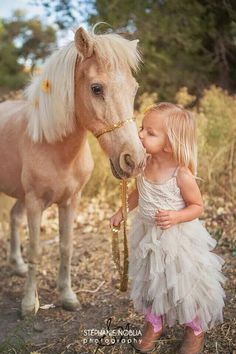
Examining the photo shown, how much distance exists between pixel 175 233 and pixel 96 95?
2.60 ft

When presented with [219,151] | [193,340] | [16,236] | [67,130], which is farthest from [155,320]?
[219,151]

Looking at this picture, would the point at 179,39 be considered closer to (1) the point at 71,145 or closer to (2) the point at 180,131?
(1) the point at 71,145

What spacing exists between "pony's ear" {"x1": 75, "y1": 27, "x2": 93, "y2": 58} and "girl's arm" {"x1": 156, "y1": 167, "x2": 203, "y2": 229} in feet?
2.65

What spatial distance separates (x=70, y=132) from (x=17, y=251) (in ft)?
5.57

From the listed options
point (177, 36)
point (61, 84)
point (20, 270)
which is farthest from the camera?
point (177, 36)

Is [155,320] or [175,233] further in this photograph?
[155,320]

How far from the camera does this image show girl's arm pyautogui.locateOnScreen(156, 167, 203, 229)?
2.02m

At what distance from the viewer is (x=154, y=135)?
211 cm

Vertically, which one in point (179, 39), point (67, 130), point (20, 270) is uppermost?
point (179, 39)

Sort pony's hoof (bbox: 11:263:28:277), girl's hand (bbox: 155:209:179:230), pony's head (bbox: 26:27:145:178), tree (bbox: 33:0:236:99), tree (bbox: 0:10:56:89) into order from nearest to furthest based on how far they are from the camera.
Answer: girl's hand (bbox: 155:209:179:230) < pony's head (bbox: 26:27:145:178) < pony's hoof (bbox: 11:263:28:277) < tree (bbox: 33:0:236:99) < tree (bbox: 0:10:56:89)

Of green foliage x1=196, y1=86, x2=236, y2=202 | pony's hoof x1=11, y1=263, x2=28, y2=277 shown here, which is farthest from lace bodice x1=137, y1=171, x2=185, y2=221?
green foliage x1=196, y1=86, x2=236, y2=202

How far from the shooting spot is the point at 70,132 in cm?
262

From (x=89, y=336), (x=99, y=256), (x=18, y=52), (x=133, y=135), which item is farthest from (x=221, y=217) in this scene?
(x=18, y=52)

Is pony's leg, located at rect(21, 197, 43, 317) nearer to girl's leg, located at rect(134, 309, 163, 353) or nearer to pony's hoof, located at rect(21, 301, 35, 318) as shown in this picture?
pony's hoof, located at rect(21, 301, 35, 318)
